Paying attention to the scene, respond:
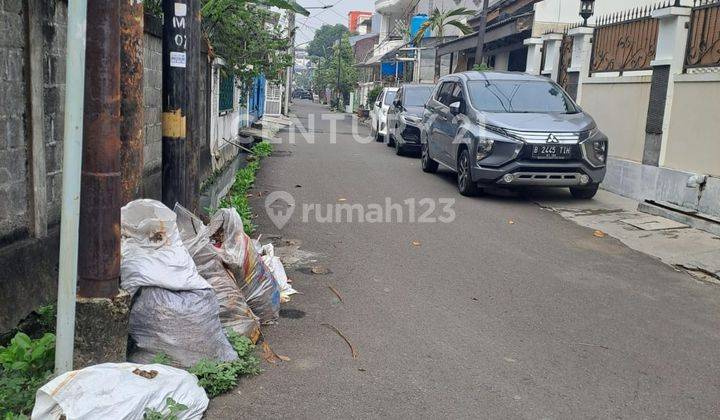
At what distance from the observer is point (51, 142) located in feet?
14.9

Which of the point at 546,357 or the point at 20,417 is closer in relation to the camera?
the point at 20,417

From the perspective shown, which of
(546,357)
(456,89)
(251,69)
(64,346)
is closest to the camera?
(64,346)

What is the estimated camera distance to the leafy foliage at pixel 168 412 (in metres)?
3.09

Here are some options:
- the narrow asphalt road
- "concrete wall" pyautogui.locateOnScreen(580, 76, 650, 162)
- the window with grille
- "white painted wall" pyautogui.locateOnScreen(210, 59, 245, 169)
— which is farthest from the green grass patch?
"concrete wall" pyautogui.locateOnScreen(580, 76, 650, 162)

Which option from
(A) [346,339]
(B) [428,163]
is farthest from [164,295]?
→ (B) [428,163]

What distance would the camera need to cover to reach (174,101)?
5023mm

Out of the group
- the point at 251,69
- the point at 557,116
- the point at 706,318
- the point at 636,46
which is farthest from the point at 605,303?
the point at 251,69

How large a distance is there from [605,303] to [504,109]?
18.1ft

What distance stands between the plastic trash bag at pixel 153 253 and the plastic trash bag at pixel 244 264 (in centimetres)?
59

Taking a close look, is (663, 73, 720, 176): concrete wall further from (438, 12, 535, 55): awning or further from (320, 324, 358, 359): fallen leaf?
(438, 12, 535, 55): awning

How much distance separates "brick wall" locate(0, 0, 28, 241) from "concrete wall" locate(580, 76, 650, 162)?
927 centimetres

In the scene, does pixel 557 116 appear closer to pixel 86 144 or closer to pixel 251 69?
pixel 251 69

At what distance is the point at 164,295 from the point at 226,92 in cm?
1096

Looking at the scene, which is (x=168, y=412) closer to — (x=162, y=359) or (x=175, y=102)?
→ (x=162, y=359)
